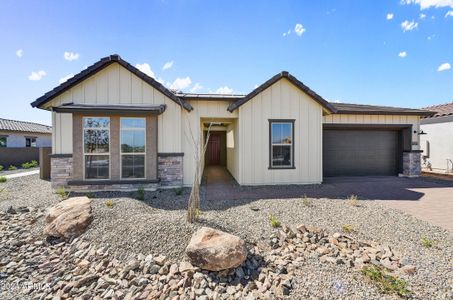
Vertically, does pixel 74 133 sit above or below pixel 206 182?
above

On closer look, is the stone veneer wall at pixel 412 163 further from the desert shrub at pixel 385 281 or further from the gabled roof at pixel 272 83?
the desert shrub at pixel 385 281

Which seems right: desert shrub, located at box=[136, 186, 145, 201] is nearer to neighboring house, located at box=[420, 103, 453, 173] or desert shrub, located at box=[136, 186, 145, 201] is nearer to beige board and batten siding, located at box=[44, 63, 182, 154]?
beige board and batten siding, located at box=[44, 63, 182, 154]

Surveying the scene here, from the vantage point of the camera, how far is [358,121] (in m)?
11.0

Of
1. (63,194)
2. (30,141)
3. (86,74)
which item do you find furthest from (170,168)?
(30,141)

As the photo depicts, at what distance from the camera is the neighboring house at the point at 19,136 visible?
1786cm

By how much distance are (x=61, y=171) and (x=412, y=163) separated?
15.9m

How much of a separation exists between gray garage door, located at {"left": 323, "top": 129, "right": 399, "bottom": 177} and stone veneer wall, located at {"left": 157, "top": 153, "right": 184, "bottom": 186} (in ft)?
24.2

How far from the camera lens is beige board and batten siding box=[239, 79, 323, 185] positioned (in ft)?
29.8

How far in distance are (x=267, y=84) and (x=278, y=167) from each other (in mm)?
3440

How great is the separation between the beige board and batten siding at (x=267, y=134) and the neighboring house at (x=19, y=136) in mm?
20153

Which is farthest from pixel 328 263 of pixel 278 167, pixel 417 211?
pixel 278 167

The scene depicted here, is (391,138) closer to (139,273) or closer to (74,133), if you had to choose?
(139,273)

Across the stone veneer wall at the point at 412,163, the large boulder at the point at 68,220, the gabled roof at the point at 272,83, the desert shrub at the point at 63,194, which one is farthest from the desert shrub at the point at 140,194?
the stone veneer wall at the point at 412,163

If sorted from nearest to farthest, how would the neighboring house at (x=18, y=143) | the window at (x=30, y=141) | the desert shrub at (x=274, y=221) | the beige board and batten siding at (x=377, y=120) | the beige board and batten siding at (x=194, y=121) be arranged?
the desert shrub at (x=274, y=221), the beige board and batten siding at (x=194, y=121), the beige board and batten siding at (x=377, y=120), the neighboring house at (x=18, y=143), the window at (x=30, y=141)
